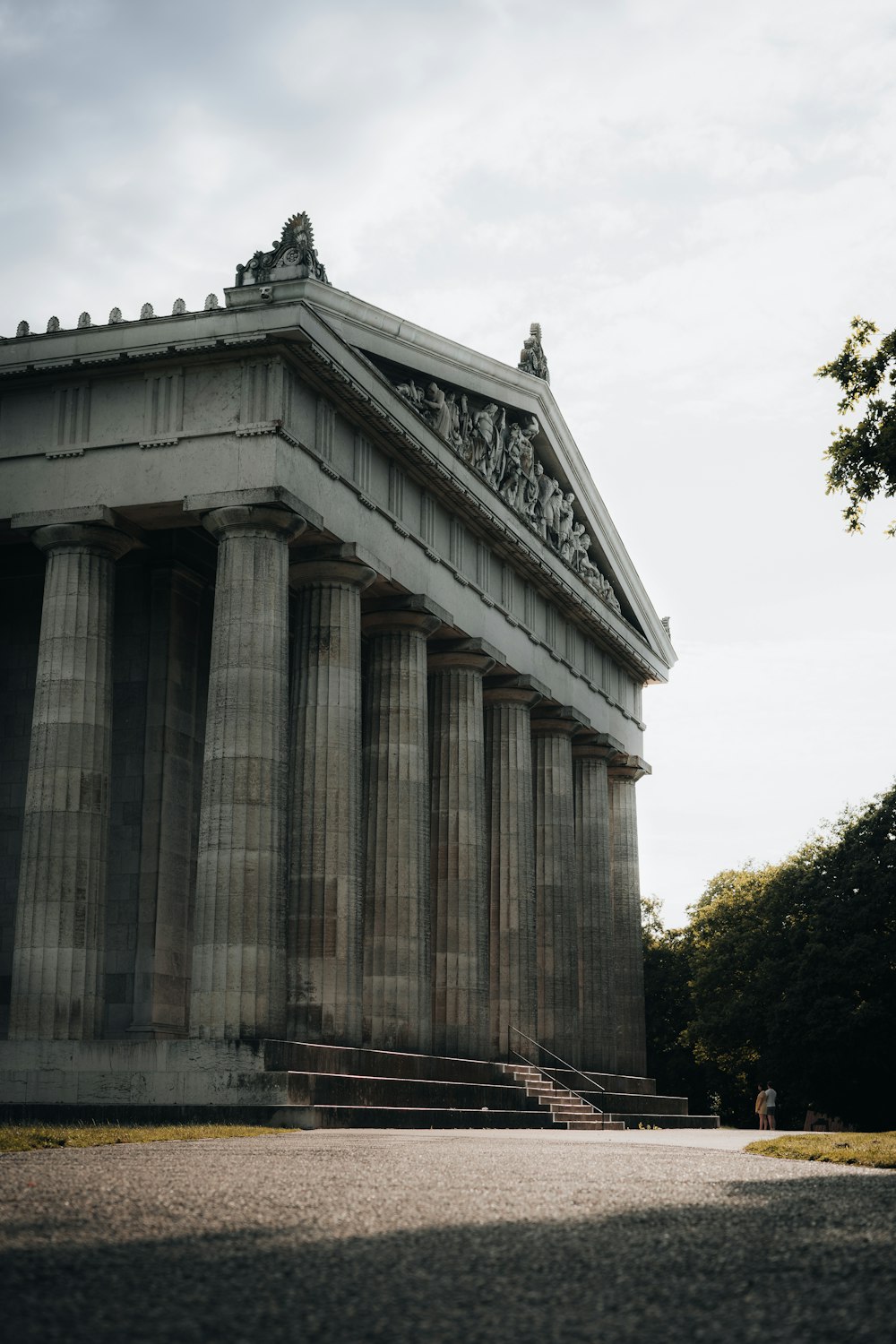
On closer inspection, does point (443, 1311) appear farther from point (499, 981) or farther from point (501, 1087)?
point (499, 981)

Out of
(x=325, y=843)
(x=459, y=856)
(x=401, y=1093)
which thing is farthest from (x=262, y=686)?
(x=459, y=856)

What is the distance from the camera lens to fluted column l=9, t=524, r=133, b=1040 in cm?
4016

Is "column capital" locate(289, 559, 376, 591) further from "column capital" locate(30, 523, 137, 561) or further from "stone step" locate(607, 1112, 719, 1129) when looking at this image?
"stone step" locate(607, 1112, 719, 1129)

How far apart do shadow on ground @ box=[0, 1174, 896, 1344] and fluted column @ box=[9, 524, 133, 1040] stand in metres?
29.9

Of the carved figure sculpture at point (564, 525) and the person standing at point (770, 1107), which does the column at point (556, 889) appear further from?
the person standing at point (770, 1107)

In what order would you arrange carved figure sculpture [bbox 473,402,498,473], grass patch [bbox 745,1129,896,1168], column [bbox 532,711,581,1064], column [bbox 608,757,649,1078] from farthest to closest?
column [bbox 608,757,649,1078] → column [bbox 532,711,581,1064] → carved figure sculpture [bbox 473,402,498,473] → grass patch [bbox 745,1129,896,1168]

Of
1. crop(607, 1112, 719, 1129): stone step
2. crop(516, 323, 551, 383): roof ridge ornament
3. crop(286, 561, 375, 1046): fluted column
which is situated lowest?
→ crop(607, 1112, 719, 1129): stone step

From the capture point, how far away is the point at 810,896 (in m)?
85.8

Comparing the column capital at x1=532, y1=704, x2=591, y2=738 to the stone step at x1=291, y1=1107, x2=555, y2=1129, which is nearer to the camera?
the stone step at x1=291, y1=1107, x2=555, y2=1129

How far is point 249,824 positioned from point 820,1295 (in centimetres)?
3132

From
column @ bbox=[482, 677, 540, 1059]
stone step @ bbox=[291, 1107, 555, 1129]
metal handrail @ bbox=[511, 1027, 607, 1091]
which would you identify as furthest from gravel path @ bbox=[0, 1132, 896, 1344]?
column @ bbox=[482, 677, 540, 1059]

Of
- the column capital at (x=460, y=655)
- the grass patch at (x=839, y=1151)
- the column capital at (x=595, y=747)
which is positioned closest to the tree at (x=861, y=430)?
the grass patch at (x=839, y=1151)

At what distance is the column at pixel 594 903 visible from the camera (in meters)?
69.3

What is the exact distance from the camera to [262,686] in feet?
133
